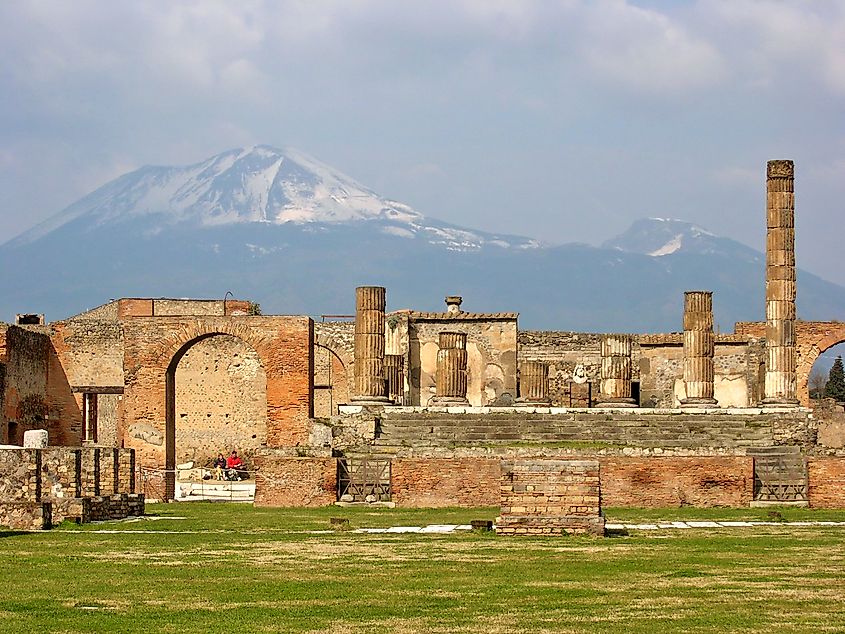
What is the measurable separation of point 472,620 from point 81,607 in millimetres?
2937

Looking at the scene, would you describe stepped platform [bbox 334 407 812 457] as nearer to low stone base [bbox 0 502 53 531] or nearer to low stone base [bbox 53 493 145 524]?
low stone base [bbox 53 493 145 524]

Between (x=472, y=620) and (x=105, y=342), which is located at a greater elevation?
(x=105, y=342)

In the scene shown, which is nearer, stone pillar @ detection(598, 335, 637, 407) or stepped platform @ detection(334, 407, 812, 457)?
stepped platform @ detection(334, 407, 812, 457)

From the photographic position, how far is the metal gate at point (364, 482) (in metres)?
27.2

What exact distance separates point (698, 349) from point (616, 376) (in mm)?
2762

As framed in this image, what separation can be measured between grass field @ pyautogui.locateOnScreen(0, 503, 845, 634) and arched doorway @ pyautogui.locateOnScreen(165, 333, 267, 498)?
28.3 meters

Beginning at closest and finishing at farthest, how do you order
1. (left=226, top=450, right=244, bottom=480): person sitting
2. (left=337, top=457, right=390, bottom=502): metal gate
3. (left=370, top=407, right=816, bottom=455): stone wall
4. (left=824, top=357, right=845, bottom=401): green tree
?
(left=337, top=457, right=390, bottom=502): metal gate → (left=370, top=407, right=816, bottom=455): stone wall → (left=226, top=450, right=244, bottom=480): person sitting → (left=824, top=357, right=845, bottom=401): green tree

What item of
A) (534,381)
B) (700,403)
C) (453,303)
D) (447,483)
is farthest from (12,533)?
(453,303)

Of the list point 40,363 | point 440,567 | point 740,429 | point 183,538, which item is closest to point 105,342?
point 40,363

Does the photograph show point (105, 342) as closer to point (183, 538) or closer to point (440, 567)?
point (183, 538)

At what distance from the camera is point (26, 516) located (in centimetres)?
2070

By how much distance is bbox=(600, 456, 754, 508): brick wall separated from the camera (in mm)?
26438

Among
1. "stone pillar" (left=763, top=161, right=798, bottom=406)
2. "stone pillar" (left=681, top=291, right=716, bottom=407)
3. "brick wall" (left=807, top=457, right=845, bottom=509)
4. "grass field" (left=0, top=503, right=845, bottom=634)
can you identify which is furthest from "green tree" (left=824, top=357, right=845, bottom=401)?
"grass field" (left=0, top=503, right=845, bottom=634)

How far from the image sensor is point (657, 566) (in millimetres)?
14766
